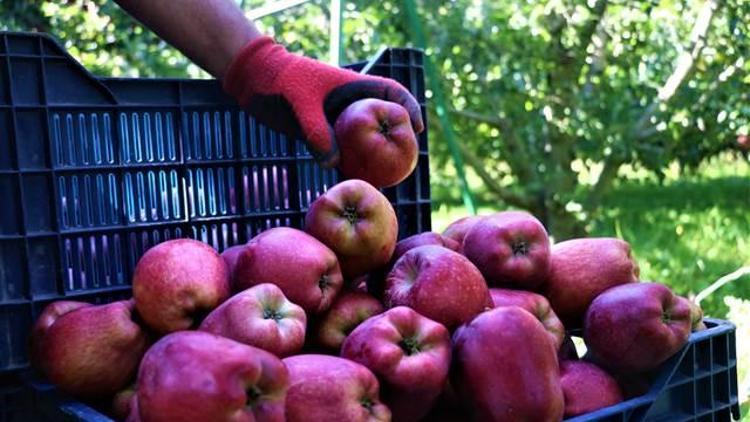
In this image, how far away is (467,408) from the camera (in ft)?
4.25

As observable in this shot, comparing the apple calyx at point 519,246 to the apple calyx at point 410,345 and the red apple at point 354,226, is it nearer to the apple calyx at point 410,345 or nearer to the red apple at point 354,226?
the red apple at point 354,226

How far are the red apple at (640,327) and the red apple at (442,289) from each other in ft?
0.61

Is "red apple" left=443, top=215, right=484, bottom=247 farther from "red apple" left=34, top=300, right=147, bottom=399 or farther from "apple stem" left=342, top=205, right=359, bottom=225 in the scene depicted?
"red apple" left=34, top=300, right=147, bottom=399

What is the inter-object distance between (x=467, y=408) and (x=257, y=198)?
66cm

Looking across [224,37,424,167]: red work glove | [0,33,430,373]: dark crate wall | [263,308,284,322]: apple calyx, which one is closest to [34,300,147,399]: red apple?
[0,33,430,373]: dark crate wall

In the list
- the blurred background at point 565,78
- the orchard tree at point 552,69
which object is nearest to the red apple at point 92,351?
the blurred background at point 565,78

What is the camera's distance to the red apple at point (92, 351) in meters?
1.36

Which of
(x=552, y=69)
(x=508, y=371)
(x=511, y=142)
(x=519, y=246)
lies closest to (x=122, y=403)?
(x=508, y=371)

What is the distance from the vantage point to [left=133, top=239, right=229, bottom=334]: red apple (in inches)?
53.2

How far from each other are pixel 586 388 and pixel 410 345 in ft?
0.94

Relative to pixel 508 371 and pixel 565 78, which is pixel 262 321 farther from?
pixel 565 78

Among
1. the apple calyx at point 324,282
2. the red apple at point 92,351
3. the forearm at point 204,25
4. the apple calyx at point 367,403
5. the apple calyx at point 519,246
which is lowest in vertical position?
the apple calyx at point 367,403

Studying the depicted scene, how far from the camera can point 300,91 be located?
5.52 feet

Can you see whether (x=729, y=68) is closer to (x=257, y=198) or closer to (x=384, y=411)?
(x=257, y=198)
